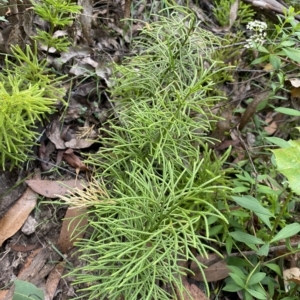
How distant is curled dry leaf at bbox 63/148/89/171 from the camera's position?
1.79 metres

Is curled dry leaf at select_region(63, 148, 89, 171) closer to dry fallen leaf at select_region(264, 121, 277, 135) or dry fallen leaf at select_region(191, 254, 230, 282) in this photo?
dry fallen leaf at select_region(191, 254, 230, 282)

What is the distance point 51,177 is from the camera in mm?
1762

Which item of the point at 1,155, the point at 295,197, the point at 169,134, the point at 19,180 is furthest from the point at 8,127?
the point at 295,197

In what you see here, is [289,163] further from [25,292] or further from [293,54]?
[25,292]

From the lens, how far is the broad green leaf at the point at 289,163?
109 cm

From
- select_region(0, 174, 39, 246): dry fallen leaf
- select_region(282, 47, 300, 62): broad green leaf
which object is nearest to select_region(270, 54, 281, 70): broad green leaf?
select_region(282, 47, 300, 62): broad green leaf

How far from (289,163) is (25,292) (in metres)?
0.97

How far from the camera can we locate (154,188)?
146 cm

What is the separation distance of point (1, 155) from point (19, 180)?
18 centimetres

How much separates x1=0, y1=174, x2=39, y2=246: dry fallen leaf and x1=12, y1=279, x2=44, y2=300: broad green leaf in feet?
0.86

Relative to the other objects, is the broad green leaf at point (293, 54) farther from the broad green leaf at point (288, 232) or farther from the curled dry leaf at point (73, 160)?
the curled dry leaf at point (73, 160)

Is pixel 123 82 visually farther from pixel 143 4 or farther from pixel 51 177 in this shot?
pixel 143 4

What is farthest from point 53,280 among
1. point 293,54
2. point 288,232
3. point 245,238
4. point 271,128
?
point 271,128

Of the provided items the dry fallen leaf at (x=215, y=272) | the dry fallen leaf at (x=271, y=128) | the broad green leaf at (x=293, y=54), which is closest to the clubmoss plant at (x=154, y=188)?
the dry fallen leaf at (x=215, y=272)
